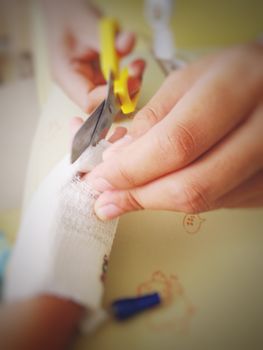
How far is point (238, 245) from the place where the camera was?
39 cm

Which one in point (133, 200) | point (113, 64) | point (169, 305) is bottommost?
point (169, 305)

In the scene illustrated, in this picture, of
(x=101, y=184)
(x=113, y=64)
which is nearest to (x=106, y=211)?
(x=101, y=184)

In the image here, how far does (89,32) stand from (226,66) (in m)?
0.18

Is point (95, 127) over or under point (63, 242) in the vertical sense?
over

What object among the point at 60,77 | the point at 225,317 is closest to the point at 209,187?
the point at 225,317

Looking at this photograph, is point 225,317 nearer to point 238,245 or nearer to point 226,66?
point 238,245

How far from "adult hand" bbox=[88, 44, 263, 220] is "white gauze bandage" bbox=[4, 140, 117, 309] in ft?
0.05

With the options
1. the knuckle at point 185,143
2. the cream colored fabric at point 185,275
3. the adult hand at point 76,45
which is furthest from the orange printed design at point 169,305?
the adult hand at point 76,45

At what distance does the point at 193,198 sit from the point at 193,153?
1.8 inches

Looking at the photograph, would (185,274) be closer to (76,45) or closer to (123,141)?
(123,141)

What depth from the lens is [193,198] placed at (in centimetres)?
38

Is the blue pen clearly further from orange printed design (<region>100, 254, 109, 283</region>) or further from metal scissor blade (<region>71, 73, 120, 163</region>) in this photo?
metal scissor blade (<region>71, 73, 120, 163</region>)

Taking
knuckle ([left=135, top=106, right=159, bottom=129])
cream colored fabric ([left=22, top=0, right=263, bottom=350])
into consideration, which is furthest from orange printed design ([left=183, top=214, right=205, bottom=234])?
knuckle ([left=135, top=106, right=159, bottom=129])

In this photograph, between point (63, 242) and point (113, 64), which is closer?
point (63, 242)
